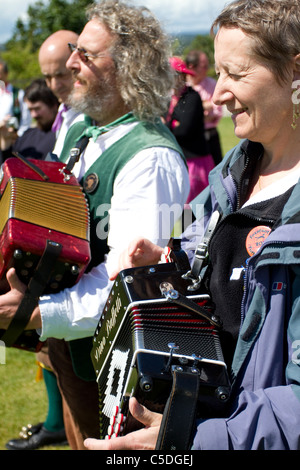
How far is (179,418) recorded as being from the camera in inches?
54.5

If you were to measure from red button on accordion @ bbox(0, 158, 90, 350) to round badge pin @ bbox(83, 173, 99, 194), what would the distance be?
0.05m

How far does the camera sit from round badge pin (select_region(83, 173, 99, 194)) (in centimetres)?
254

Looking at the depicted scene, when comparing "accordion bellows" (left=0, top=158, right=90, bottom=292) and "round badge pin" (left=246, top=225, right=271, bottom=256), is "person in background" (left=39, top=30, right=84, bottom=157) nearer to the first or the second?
"accordion bellows" (left=0, top=158, right=90, bottom=292)

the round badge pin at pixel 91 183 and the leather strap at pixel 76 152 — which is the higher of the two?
the leather strap at pixel 76 152

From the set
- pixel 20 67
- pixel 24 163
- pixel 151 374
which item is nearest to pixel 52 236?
pixel 24 163

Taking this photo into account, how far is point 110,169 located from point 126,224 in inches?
11.9

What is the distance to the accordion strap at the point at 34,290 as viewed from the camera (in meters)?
2.20

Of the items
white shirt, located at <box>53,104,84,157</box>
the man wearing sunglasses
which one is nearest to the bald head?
white shirt, located at <box>53,104,84,157</box>

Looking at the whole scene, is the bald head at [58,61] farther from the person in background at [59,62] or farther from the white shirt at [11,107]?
the white shirt at [11,107]

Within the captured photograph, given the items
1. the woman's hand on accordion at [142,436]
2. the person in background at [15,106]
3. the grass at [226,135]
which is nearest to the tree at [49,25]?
the grass at [226,135]

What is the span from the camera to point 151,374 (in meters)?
1.43

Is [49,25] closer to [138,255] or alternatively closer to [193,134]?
[193,134]

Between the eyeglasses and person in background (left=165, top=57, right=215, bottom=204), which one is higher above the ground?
the eyeglasses

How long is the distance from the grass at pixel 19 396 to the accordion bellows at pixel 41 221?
150 centimetres
